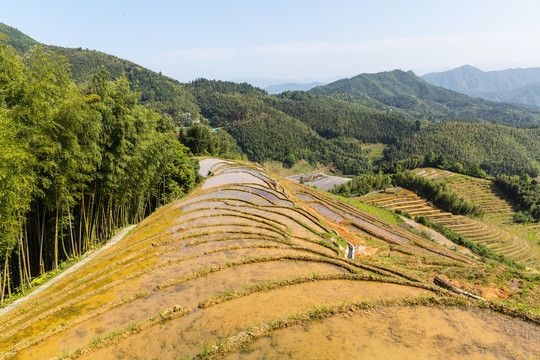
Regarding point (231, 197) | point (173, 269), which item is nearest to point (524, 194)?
point (231, 197)

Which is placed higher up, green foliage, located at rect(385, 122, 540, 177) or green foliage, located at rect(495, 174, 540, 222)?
green foliage, located at rect(385, 122, 540, 177)

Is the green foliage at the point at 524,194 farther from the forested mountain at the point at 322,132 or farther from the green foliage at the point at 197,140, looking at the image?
the green foliage at the point at 197,140

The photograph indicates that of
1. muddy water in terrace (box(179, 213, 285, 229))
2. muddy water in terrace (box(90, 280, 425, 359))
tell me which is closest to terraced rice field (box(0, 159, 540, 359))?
muddy water in terrace (box(90, 280, 425, 359))

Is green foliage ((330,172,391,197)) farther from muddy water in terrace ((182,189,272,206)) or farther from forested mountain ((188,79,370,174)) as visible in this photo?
forested mountain ((188,79,370,174))

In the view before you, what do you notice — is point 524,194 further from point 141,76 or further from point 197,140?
point 141,76

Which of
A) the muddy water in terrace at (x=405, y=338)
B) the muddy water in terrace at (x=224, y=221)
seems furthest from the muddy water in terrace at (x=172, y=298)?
the muddy water in terrace at (x=224, y=221)

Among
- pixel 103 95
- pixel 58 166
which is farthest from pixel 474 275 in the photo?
pixel 103 95
